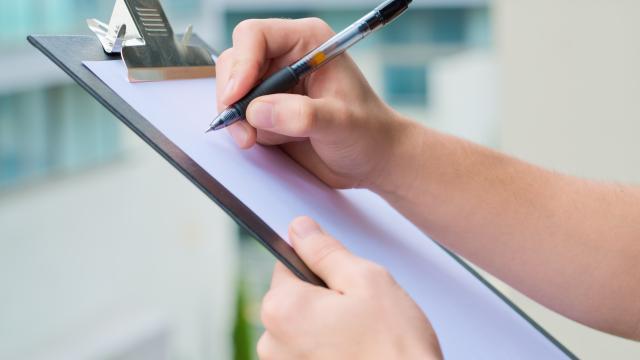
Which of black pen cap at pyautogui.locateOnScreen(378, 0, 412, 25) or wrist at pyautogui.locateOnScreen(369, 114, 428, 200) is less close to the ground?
black pen cap at pyautogui.locateOnScreen(378, 0, 412, 25)

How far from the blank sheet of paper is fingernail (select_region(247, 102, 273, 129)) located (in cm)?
3

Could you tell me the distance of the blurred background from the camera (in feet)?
4.07

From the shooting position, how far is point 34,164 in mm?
3781

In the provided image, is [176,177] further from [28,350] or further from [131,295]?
[28,350]

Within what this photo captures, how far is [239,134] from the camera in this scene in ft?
1.77

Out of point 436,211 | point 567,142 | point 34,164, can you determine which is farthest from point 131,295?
point 436,211

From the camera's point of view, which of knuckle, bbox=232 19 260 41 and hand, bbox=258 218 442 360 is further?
knuckle, bbox=232 19 260 41

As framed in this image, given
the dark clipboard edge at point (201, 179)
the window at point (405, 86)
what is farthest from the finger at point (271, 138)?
the window at point (405, 86)

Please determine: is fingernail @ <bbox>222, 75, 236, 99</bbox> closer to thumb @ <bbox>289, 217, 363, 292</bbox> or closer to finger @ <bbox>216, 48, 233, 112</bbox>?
finger @ <bbox>216, 48, 233, 112</bbox>

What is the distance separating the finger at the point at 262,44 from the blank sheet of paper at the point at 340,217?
0.13ft

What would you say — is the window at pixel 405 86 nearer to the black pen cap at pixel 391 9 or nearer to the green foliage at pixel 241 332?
the green foliage at pixel 241 332

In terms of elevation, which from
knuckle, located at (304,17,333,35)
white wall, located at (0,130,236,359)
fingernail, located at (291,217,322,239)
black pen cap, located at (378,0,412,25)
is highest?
black pen cap, located at (378,0,412,25)

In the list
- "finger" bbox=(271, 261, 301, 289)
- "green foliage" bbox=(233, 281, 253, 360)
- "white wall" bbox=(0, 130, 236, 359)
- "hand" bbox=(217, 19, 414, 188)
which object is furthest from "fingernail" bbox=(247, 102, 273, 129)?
"white wall" bbox=(0, 130, 236, 359)

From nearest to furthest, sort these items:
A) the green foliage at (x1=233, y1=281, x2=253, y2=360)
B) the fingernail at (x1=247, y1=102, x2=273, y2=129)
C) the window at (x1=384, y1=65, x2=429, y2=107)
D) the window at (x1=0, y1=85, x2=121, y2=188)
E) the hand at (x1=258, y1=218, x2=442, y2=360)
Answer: the hand at (x1=258, y1=218, x2=442, y2=360)
the fingernail at (x1=247, y1=102, x2=273, y2=129)
the green foliage at (x1=233, y1=281, x2=253, y2=360)
the window at (x1=0, y1=85, x2=121, y2=188)
the window at (x1=384, y1=65, x2=429, y2=107)
